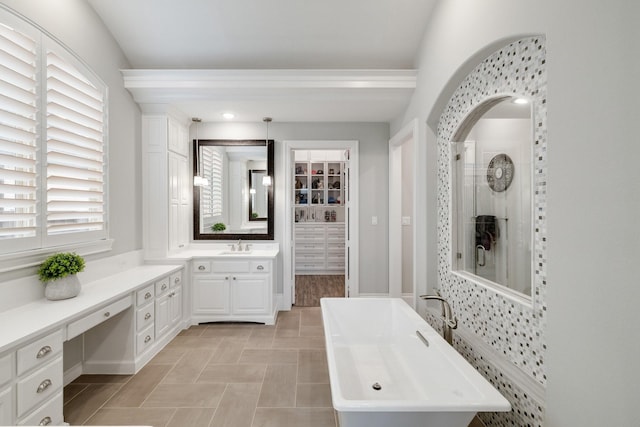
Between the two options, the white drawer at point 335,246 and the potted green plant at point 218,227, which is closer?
the potted green plant at point 218,227

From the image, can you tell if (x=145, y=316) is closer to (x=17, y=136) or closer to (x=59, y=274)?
(x=59, y=274)

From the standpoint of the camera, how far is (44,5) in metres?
2.23

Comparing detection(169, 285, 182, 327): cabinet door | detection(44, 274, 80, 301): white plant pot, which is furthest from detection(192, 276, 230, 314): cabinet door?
detection(44, 274, 80, 301): white plant pot

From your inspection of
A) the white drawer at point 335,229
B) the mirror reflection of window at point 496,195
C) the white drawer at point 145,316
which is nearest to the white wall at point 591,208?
the mirror reflection of window at point 496,195

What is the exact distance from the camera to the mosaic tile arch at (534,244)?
58.6 inches

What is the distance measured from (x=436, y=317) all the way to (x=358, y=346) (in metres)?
0.73

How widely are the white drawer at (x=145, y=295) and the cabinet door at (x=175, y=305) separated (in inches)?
14.2

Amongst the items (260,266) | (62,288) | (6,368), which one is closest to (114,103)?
(62,288)

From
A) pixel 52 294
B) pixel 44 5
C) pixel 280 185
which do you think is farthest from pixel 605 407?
pixel 44 5

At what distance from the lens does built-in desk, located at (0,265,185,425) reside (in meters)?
1.53

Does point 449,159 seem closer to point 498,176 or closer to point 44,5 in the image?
point 498,176

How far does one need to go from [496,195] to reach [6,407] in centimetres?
300

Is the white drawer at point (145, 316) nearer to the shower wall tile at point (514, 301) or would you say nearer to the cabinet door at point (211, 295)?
the cabinet door at point (211, 295)

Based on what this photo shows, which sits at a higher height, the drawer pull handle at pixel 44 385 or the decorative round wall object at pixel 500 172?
the decorative round wall object at pixel 500 172
